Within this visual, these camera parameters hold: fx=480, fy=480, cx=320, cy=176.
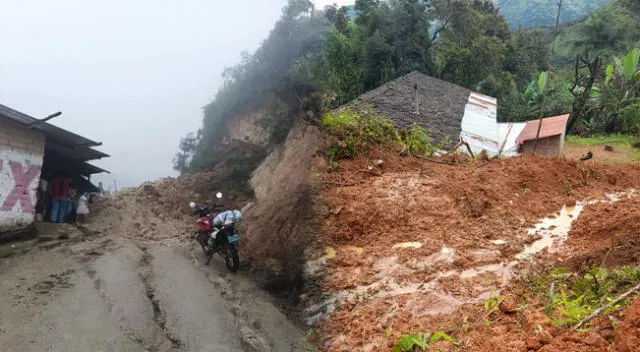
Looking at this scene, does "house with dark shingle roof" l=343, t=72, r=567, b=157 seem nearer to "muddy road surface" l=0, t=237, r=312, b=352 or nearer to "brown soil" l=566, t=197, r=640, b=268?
"brown soil" l=566, t=197, r=640, b=268

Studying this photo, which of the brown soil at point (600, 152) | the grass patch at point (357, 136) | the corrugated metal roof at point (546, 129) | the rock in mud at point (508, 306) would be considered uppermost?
the corrugated metal roof at point (546, 129)

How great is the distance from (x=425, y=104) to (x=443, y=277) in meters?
12.9

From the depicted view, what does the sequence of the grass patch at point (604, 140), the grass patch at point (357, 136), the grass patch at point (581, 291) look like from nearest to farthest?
1. the grass patch at point (581, 291)
2. the grass patch at point (357, 136)
3. the grass patch at point (604, 140)

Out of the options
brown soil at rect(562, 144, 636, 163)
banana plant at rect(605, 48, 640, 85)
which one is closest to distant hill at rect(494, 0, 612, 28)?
banana plant at rect(605, 48, 640, 85)

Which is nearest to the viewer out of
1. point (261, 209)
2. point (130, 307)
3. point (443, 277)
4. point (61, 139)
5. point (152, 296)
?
point (443, 277)

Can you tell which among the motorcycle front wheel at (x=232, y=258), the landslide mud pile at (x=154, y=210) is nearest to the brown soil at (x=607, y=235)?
the motorcycle front wheel at (x=232, y=258)

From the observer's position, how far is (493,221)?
7164 millimetres

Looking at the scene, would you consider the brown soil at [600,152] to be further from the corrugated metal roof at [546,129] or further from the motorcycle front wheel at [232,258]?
the motorcycle front wheel at [232,258]

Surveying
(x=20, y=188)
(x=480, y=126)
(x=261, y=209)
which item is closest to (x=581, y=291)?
(x=261, y=209)

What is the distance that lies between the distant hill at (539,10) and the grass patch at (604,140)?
48.0m

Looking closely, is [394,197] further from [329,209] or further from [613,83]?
[613,83]

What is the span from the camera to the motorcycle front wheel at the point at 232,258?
8.79 meters

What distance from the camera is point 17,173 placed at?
10.1 metres

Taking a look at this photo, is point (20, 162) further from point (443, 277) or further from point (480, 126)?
point (480, 126)
